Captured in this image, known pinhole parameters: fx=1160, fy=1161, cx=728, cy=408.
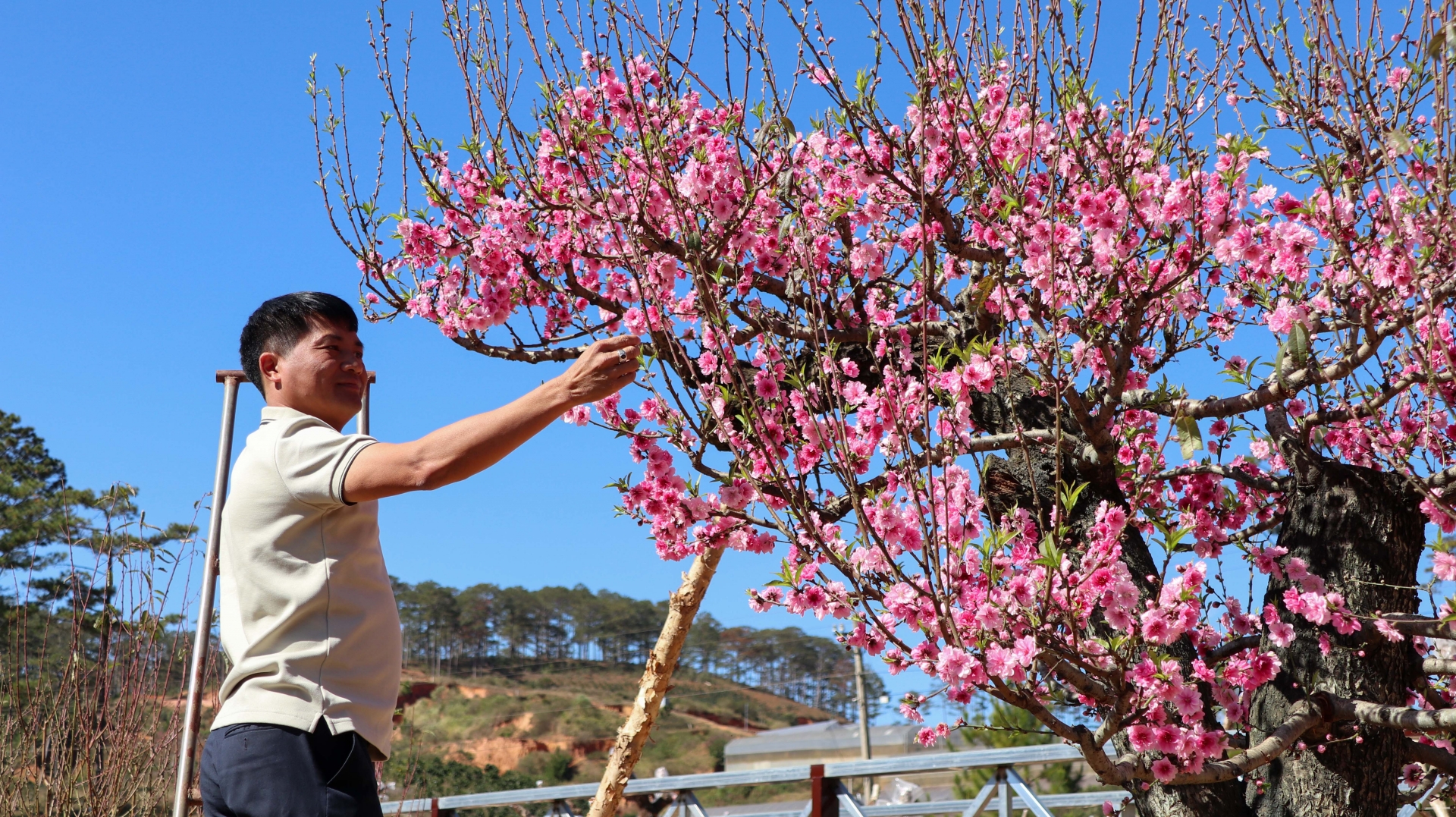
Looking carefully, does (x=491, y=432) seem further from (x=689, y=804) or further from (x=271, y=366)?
(x=689, y=804)

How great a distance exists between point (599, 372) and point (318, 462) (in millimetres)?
427

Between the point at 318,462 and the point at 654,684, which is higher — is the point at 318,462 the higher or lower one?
the higher one

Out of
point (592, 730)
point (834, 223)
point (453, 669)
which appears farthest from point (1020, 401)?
point (453, 669)

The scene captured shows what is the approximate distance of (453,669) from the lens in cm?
5022

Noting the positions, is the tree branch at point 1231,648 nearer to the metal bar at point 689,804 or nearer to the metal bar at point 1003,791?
the metal bar at point 1003,791

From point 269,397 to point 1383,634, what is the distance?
278cm

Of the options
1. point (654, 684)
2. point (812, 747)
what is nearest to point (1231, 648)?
point (654, 684)

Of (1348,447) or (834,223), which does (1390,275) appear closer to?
(1348,447)

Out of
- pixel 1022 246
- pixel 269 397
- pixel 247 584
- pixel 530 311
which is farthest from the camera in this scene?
pixel 530 311

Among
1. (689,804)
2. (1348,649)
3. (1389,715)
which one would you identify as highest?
(1348,649)

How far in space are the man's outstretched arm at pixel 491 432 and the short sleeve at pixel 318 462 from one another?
0.08m

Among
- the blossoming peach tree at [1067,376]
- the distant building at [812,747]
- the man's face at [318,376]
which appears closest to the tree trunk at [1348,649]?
the blossoming peach tree at [1067,376]

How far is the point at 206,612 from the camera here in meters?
3.72

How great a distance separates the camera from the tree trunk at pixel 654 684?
4.50 meters
